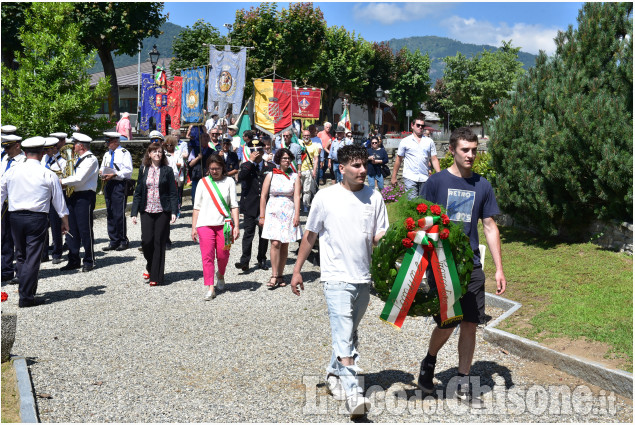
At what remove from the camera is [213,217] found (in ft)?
29.5

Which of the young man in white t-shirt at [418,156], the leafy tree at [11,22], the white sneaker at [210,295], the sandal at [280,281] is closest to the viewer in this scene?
the white sneaker at [210,295]

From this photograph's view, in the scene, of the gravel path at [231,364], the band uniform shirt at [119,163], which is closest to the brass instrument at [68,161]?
the band uniform shirt at [119,163]

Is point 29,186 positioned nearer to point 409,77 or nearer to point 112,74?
point 112,74

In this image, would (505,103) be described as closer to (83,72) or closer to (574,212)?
(574,212)

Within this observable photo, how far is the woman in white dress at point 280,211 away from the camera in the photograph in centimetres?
931

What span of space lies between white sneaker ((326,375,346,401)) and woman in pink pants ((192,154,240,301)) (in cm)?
372

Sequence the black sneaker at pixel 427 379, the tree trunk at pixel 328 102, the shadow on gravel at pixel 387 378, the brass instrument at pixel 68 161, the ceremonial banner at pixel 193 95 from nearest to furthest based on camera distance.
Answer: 1. the black sneaker at pixel 427 379
2. the shadow on gravel at pixel 387 378
3. the brass instrument at pixel 68 161
4. the ceremonial banner at pixel 193 95
5. the tree trunk at pixel 328 102

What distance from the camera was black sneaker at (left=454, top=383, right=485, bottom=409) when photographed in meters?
5.36

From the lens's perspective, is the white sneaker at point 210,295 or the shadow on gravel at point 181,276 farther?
the shadow on gravel at point 181,276

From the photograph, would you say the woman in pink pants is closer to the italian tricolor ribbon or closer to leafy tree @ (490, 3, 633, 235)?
the italian tricolor ribbon

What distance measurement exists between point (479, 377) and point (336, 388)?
1385 millimetres

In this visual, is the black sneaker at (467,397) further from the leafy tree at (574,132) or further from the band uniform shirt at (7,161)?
the band uniform shirt at (7,161)

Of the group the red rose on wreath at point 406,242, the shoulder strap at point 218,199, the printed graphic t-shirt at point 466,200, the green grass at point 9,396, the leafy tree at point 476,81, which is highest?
the leafy tree at point 476,81

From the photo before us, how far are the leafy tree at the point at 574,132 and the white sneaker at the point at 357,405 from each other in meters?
6.20
